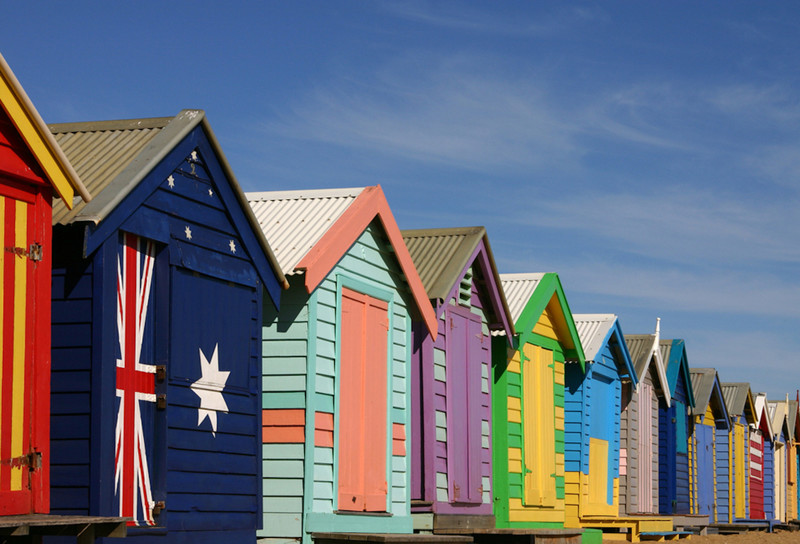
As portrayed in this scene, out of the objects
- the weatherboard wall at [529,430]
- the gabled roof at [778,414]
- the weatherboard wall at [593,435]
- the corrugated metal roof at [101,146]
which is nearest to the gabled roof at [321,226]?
the corrugated metal roof at [101,146]

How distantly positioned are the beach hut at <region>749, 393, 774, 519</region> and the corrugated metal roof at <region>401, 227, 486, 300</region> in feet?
77.1

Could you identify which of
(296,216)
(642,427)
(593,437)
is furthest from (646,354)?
(296,216)

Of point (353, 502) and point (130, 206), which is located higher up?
point (130, 206)

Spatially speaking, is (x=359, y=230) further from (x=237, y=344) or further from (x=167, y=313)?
(x=167, y=313)

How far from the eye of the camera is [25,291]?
27.6 ft

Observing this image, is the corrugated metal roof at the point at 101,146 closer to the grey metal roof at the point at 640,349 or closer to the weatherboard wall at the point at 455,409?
the weatherboard wall at the point at 455,409

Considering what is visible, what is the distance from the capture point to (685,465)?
29688mm

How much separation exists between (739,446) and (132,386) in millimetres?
29621

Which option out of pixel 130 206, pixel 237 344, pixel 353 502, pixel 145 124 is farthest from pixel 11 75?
pixel 353 502

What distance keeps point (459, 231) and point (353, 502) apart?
5239 millimetres

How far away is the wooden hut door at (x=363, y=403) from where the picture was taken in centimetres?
1265

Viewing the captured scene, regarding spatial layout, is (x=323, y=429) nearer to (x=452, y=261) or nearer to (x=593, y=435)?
(x=452, y=261)

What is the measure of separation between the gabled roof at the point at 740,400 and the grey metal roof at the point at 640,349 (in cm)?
950

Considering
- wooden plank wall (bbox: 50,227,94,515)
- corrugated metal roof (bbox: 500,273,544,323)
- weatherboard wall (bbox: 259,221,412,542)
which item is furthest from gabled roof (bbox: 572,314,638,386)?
wooden plank wall (bbox: 50,227,94,515)
